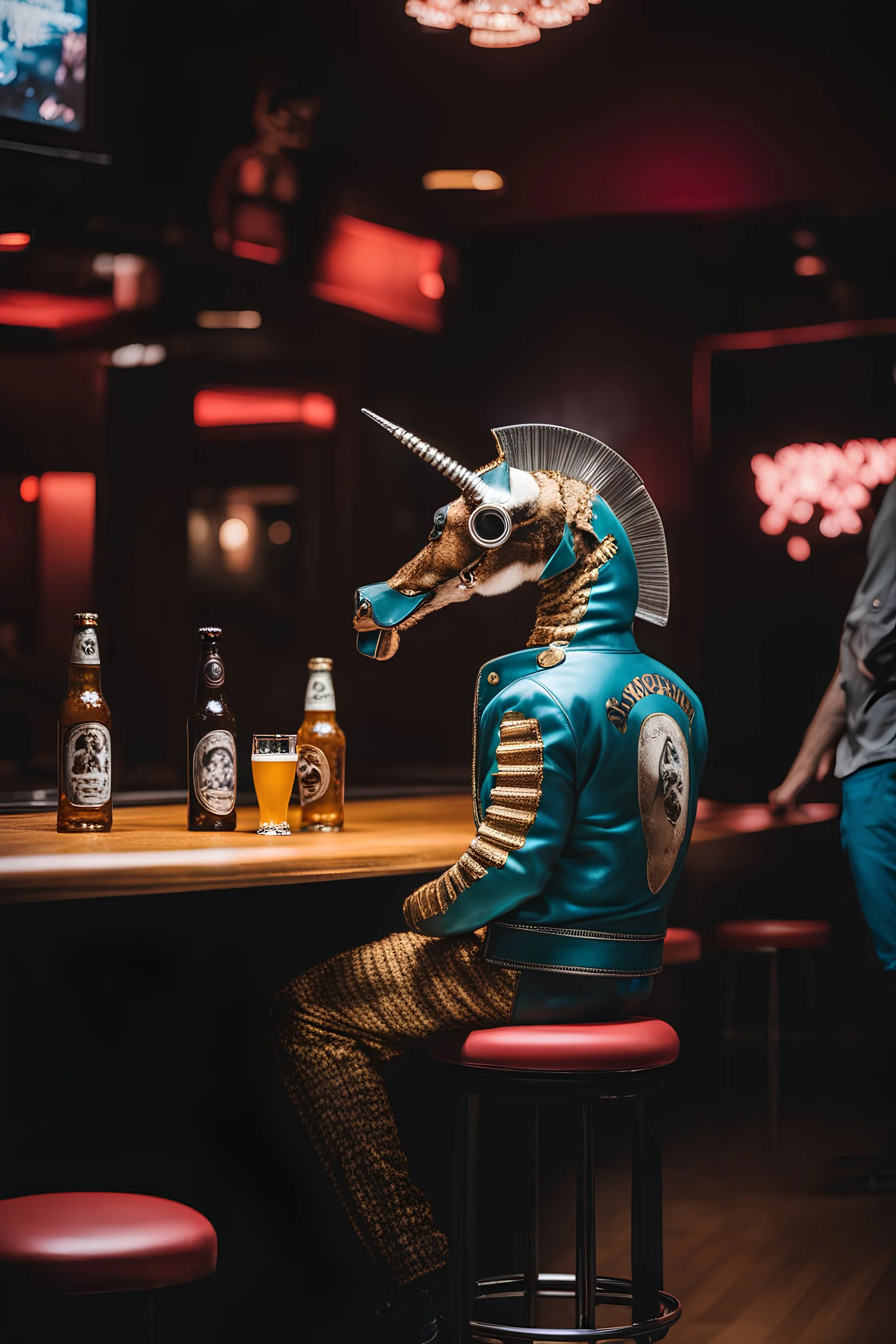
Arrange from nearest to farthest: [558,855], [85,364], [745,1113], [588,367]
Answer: [558,855]
[85,364]
[745,1113]
[588,367]

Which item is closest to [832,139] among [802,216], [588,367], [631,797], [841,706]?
[802,216]

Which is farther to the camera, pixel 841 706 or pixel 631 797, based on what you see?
pixel 841 706

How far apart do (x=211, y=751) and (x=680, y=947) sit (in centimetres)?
146

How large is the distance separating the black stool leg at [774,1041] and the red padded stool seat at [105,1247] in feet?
8.59

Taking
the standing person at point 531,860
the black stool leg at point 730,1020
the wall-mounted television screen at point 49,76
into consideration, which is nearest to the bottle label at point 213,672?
the standing person at point 531,860

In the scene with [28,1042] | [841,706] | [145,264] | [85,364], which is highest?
[145,264]

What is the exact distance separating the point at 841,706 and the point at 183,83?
94.6 inches

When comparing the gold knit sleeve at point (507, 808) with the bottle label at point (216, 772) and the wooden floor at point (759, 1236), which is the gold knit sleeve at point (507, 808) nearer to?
the bottle label at point (216, 772)

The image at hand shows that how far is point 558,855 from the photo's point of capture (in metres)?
2.13

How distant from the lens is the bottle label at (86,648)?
254 centimetres

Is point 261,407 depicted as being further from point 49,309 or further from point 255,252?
point 49,309

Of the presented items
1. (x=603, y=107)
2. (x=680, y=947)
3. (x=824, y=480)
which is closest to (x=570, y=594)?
(x=680, y=947)

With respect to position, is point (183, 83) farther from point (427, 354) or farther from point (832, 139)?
point (832, 139)

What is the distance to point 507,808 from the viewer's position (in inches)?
83.4
